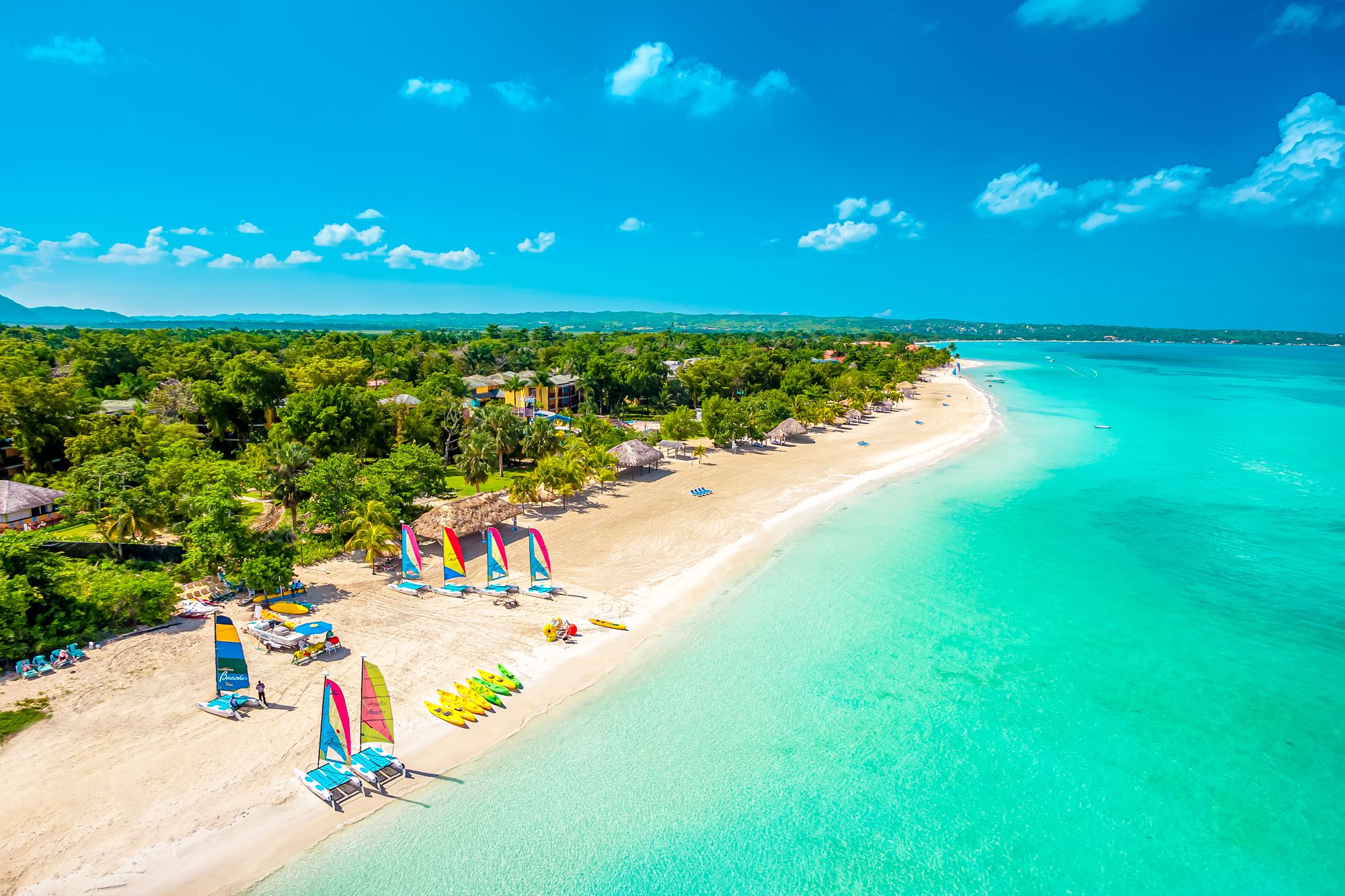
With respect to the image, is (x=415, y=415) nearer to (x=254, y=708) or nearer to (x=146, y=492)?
(x=146, y=492)

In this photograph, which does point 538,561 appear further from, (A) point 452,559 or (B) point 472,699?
(B) point 472,699

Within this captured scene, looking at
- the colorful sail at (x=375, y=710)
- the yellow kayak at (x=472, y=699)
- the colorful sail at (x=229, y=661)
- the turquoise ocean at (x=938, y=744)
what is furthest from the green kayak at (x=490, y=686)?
the colorful sail at (x=229, y=661)

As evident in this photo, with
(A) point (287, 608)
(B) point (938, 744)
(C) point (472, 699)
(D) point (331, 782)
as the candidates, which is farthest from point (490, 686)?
(B) point (938, 744)

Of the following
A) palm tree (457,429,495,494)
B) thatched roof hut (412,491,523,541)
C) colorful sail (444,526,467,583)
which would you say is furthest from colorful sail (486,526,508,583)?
palm tree (457,429,495,494)

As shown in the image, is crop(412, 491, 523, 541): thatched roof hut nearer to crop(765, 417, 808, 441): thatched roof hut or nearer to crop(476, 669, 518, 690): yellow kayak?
crop(476, 669, 518, 690): yellow kayak

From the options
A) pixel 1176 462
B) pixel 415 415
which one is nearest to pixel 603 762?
pixel 415 415

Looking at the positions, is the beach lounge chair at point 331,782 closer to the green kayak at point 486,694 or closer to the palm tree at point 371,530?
the green kayak at point 486,694
